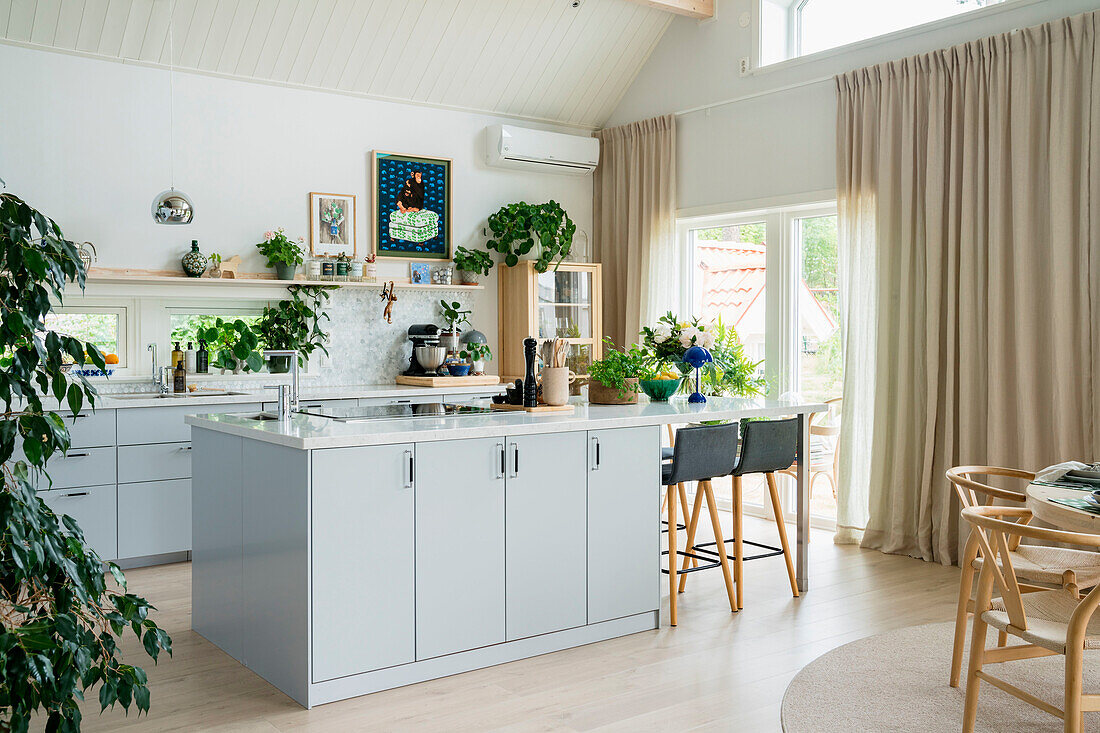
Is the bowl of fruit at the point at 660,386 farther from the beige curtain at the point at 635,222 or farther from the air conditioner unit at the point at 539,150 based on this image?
the air conditioner unit at the point at 539,150

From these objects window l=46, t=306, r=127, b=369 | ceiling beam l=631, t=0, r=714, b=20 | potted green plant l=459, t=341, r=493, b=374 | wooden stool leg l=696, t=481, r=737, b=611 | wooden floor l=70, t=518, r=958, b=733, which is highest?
ceiling beam l=631, t=0, r=714, b=20

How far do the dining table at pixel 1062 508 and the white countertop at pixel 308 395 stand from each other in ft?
12.6

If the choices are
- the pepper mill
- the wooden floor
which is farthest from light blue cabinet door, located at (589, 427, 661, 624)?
the pepper mill

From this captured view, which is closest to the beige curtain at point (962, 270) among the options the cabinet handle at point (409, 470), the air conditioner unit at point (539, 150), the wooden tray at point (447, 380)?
the air conditioner unit at point (539, 150)

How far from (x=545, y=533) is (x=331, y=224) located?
3.27m

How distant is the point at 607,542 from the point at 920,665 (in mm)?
1264

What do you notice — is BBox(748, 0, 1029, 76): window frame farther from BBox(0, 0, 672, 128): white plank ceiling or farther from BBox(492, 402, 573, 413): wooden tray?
BBox(492, 402, 573, 413): wooden tray

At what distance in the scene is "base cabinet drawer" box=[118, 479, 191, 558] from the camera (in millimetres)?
4934

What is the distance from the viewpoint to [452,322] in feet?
22.0

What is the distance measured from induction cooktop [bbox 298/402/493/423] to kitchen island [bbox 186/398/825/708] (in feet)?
0.30

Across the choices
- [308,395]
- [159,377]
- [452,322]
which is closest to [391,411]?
[308,395]

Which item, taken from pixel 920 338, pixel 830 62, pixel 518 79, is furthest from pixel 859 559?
pixel 518 79

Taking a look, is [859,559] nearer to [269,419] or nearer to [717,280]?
[717,280]

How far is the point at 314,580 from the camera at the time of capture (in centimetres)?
309
